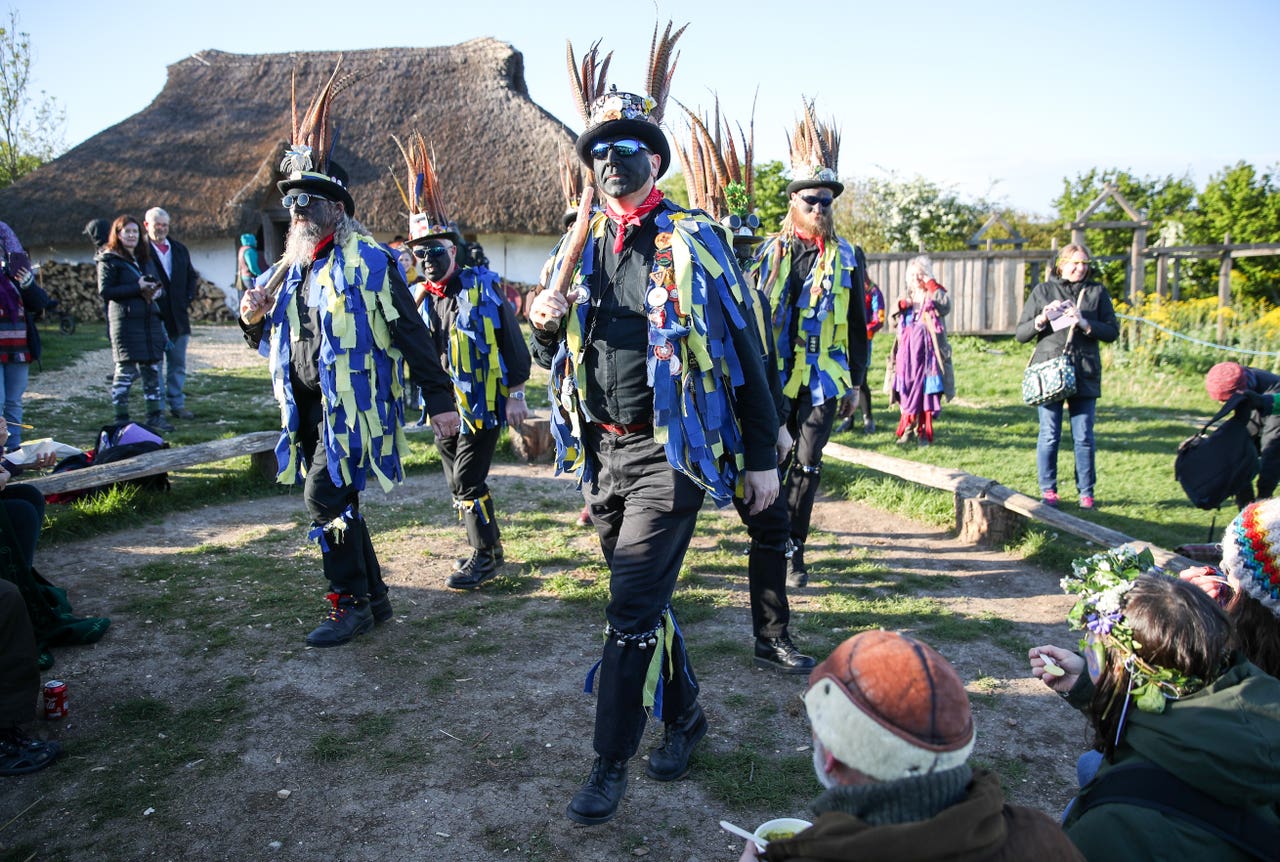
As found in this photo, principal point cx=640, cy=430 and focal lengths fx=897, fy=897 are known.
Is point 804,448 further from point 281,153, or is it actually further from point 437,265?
point 281,153

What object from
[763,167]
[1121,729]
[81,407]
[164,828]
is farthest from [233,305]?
[1121,729]

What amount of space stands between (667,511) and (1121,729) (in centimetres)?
148

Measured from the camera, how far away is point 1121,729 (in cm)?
203

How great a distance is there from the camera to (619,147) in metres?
3.10

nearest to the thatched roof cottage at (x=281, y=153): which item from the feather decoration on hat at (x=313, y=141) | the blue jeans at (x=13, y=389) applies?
the blue jeans at (x=13, y=389)

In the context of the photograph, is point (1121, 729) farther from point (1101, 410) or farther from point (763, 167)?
point (763, 167)

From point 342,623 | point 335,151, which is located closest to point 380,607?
point 342,623

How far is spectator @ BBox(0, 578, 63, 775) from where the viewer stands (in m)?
3.16

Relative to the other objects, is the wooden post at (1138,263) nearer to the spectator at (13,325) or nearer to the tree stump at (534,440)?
the tree stump at (534,440)

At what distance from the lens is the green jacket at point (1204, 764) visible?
1.75m

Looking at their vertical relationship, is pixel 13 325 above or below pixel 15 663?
above

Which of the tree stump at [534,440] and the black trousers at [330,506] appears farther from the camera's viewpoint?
the tree stump at [534,440]

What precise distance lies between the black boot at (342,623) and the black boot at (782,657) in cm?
195

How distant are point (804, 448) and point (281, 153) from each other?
17562 millimetres
